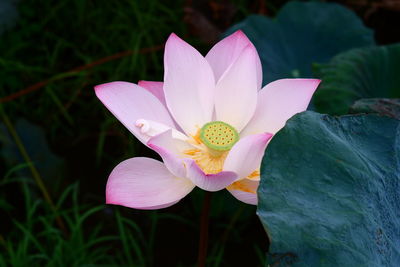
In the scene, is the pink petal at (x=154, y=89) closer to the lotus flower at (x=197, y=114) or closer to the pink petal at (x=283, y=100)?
the lotus flower at (x=197, y=114)

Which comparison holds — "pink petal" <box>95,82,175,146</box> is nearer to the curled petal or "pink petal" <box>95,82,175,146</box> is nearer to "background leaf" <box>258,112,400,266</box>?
the curled petal

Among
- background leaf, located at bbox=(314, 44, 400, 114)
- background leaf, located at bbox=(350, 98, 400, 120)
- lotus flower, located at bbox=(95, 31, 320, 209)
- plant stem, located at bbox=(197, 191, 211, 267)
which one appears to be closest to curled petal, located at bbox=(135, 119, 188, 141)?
lotus flower, located at bbox=(95, 31, 320, 209)

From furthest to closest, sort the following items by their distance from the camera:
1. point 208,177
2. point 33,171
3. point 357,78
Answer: point 33,171
point 357,78
point 208,177

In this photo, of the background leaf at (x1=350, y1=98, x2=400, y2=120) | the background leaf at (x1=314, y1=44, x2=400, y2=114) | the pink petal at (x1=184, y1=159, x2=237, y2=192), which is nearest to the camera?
the pink petal at (x1=184, y1=159, x2=237, y2=192)

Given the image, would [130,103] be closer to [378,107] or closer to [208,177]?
[208,177]

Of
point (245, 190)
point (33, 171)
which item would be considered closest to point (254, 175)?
point (245, 190)
